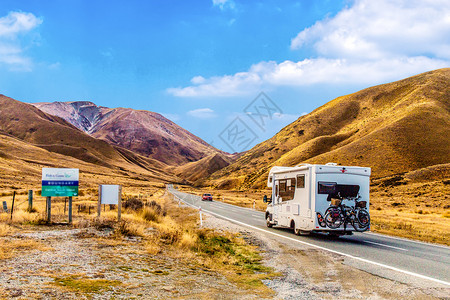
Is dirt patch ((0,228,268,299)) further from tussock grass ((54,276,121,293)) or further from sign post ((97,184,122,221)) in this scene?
sign post ((97,184,122,221))

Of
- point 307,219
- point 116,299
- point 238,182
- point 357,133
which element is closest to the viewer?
point 116,299

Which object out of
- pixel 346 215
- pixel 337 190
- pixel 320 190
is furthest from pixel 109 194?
pixel 346 215

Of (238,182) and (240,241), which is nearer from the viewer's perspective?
(240,241)

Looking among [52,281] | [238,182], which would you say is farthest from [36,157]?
[52,281]

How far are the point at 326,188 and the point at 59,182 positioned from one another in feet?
41.0

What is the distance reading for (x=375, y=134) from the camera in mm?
82562

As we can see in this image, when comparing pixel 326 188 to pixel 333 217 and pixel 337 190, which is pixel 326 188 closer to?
pixel 337 190

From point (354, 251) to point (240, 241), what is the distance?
4.03 m

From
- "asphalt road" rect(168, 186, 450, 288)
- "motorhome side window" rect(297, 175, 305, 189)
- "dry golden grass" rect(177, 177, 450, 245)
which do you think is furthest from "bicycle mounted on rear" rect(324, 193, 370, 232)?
"dry golden grass" rect(177, 177, 450, 245)

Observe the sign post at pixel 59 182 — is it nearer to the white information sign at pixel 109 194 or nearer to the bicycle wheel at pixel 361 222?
the white information sign at pixel 109 194

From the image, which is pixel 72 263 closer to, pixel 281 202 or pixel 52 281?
pixel 52 281

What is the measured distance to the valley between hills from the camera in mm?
9914

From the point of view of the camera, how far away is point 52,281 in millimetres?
6711

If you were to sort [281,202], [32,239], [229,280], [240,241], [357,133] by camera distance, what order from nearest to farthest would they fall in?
1. [229,280]
2. [32,239]
3. [240,241]
4. [281,202]
5. [357,133]
